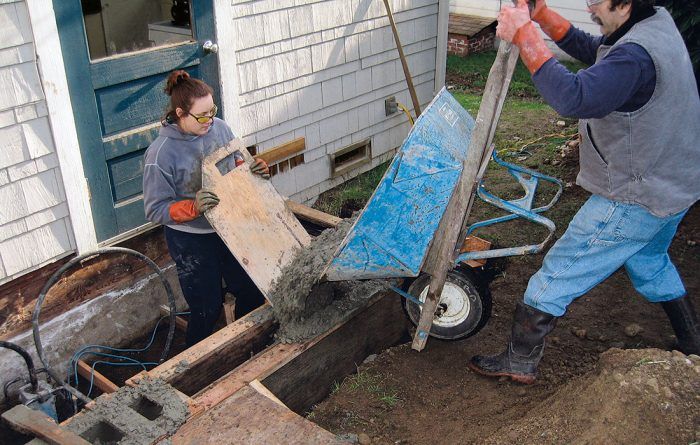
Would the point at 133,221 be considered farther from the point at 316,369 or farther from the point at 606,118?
the point at 606,118

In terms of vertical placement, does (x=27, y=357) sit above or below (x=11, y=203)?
below

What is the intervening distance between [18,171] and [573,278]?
3.23m

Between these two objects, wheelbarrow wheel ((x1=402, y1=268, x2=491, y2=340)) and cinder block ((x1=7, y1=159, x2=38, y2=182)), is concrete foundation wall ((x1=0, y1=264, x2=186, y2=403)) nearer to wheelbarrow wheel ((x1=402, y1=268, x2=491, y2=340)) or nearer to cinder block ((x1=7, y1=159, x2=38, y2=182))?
cinder block ((x1=7, y1=159, x2=38, y2=182))

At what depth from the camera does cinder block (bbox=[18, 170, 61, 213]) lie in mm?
4012

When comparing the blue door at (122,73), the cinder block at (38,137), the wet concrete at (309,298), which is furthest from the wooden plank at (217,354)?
the cinder block at (38,137)

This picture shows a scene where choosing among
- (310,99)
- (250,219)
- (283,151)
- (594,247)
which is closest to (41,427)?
(250,219)

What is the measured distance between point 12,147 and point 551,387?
3.45 metres

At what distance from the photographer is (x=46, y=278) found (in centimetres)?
428

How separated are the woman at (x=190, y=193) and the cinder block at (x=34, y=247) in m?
0.85

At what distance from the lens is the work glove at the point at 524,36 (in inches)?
119

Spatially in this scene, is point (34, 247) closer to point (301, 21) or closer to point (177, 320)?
point (177, 320)

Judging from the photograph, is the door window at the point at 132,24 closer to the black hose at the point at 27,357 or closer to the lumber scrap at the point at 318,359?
the black hose at the point at 27,357

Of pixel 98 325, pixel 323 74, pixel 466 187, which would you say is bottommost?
pixel 98 325

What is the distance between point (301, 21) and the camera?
5.49 metres
